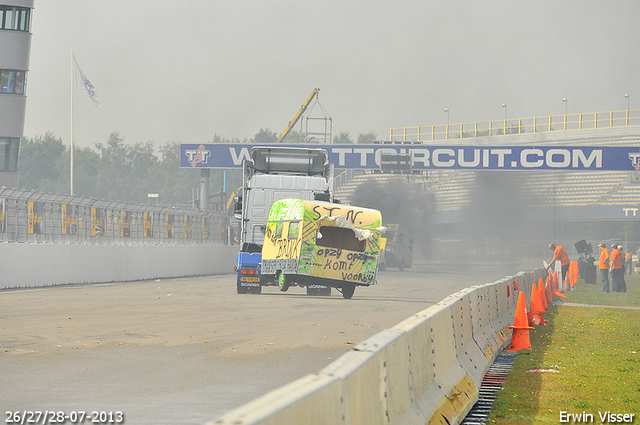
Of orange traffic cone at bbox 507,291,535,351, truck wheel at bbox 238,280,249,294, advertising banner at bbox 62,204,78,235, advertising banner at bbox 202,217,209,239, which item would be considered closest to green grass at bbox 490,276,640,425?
orange traffic cone at bbox 507,291,535,351

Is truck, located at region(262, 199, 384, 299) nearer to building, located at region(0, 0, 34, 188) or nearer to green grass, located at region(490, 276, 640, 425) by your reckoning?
green grass, located at region(490, 276, 640, 425)

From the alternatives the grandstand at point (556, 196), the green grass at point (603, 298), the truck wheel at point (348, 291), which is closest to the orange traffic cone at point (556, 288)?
the green grass at point (603, 298)

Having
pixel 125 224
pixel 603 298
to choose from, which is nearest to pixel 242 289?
pixel 125 224

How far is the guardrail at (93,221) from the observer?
79.9 feet

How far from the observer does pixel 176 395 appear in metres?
7.85

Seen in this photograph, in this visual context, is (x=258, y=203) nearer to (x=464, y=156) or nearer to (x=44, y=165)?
(x=464, y=156)

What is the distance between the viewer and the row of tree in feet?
457

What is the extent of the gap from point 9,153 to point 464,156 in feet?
85.6

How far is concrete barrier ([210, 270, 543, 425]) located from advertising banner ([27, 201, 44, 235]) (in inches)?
684

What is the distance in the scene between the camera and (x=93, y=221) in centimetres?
2866

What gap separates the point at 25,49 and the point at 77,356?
126 ft

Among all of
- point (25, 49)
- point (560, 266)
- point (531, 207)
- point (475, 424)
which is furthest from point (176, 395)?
point (531, 207)

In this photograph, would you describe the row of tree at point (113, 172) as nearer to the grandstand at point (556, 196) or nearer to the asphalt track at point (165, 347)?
the grandstand at point (556, 196)

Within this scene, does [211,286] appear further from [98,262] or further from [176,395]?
[176,395]
